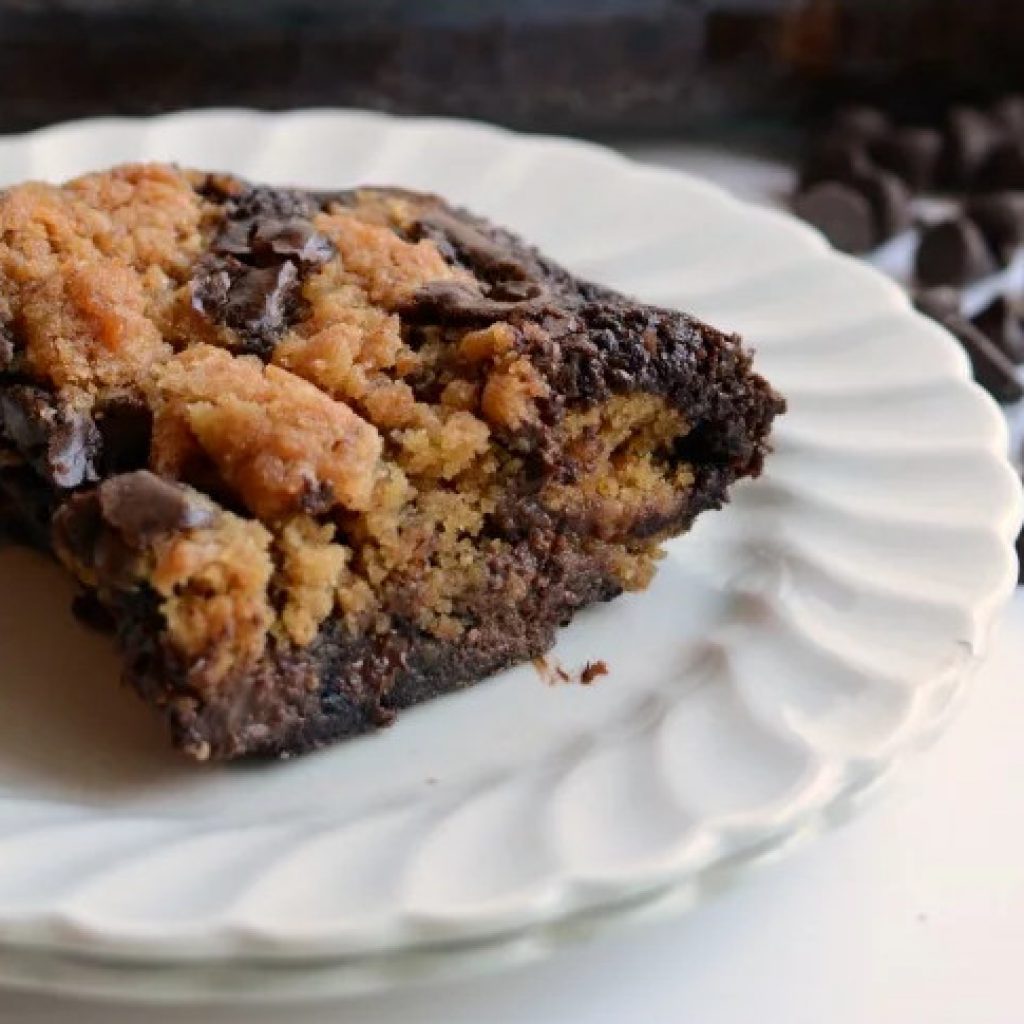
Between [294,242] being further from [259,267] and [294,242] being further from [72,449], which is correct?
[72,449]

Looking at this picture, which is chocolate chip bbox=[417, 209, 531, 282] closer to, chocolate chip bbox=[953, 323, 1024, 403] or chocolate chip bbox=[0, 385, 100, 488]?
chocolate chip bbox=[0, 385, 100, 488]

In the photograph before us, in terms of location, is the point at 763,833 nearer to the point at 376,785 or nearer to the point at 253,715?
the point at 376,785

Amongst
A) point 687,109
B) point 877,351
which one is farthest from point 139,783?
point 687,109

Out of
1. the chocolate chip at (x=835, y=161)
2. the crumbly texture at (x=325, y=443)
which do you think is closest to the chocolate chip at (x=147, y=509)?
the crumbly texture at (x=325, y=443)

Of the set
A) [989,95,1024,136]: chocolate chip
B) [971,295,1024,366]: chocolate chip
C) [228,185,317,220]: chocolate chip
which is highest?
[228,185,317,220]: chocolate chip

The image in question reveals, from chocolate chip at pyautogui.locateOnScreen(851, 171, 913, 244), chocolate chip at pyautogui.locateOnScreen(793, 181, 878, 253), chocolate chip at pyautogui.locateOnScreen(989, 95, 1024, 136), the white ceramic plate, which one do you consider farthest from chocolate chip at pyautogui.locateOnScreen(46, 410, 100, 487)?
chocolate chip at pyautogui.locateOnScreen(989, 95, 1024, 136)
